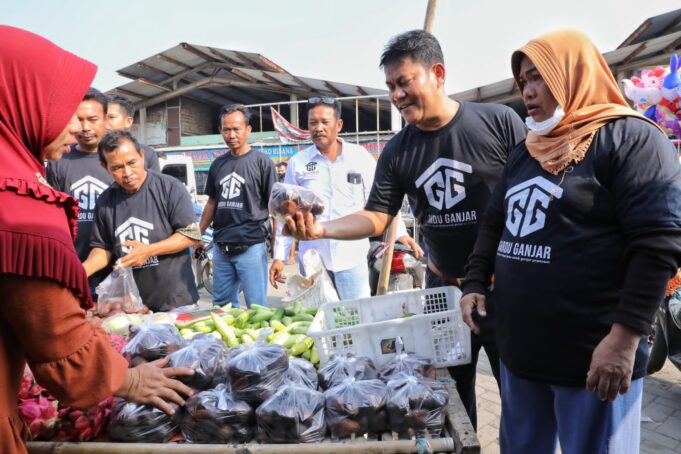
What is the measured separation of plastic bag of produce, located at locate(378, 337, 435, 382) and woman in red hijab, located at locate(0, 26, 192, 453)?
972 millimetres

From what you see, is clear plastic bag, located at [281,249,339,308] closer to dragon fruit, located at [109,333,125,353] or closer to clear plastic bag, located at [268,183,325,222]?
clear plastic bag, located at [268,183,325,222]

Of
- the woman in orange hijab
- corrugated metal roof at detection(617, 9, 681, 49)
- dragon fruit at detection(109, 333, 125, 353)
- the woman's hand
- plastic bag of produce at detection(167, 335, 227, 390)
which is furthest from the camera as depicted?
corrugated metal roof at detection(617, 9, 681, 49)

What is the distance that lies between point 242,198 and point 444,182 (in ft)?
7.95

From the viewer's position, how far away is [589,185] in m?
1.49

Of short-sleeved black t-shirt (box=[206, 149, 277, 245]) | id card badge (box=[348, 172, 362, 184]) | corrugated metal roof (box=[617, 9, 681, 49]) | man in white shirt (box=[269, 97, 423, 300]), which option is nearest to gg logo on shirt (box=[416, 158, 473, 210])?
man in white shirt (box=[269, 97, 423, 300])

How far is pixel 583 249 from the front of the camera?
1.49 m

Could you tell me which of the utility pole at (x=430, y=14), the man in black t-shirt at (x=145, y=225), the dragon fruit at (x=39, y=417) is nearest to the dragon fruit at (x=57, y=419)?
the dragon fruit at (x=39, y=417)

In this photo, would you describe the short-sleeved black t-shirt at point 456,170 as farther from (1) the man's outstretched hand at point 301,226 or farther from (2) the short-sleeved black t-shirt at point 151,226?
(2) the short-sleeved black t-shirt at point 151,226

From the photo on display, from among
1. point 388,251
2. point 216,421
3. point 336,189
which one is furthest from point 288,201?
point 336,189

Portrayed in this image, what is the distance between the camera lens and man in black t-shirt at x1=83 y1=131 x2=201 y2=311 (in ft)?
9.64

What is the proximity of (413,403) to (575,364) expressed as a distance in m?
0.55

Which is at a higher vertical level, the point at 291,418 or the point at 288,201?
the point at 288,201

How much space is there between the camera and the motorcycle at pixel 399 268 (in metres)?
5.16

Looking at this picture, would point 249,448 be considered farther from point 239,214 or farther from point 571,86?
point 239,214
